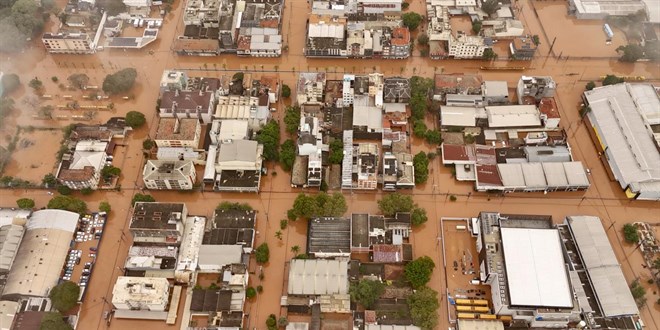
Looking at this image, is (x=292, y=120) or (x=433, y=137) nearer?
(x=433, y=137)

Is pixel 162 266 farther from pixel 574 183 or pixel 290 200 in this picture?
pixel 574 183

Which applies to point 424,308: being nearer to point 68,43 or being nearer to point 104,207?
point 104,207

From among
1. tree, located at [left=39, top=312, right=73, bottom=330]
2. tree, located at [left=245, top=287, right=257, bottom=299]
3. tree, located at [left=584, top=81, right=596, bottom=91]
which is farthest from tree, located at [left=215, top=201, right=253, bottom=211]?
tree, located at [left=584, top=81, right=596, bottom=91]

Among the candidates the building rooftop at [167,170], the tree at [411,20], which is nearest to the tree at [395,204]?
the building rooftop at [167,170]

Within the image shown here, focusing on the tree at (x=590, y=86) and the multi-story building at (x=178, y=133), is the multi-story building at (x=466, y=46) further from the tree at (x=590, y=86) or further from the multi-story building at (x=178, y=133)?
the multi-story building at (x=178, y=133)

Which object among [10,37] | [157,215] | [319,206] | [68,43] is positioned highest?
[10,37]

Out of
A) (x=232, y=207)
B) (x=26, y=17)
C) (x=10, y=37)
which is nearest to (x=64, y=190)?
(x=232, y=207)
